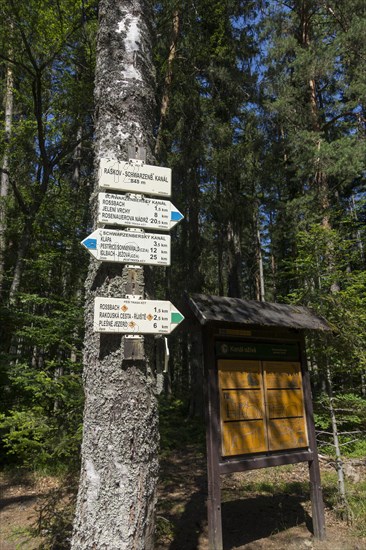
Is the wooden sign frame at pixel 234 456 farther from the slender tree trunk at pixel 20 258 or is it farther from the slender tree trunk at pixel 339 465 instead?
the slender tree trunk at pixel 20 258

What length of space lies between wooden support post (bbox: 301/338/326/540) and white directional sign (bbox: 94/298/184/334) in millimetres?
2963

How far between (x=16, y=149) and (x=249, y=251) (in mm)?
17578

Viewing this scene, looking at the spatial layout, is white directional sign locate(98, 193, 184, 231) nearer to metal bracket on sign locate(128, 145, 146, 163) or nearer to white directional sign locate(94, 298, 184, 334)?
metal bracket on sign locate(128, 145, 146, 163)

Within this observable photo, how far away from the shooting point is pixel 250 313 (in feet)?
15.3

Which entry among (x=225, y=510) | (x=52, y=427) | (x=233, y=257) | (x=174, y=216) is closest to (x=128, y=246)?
(x=174, y=216)

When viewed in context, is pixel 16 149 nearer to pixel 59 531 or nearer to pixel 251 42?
pixel 251 42

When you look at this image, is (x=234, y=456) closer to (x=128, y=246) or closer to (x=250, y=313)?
(x=250, y=313)

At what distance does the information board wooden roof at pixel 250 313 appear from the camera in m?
4.24

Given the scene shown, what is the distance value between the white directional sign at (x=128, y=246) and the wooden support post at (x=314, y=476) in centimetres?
302

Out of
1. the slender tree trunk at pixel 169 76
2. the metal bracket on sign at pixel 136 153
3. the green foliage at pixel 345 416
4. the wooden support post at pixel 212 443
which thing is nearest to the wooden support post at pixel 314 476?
the green foliage at pixel 345 416

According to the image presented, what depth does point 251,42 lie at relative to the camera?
14328 millimetres

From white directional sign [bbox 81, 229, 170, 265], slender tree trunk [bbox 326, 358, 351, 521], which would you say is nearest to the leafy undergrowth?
slender tree trunk [bbox 326, 358, 351, 521]

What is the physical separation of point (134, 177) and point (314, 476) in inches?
164

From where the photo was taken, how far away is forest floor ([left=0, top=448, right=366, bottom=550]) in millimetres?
4539
